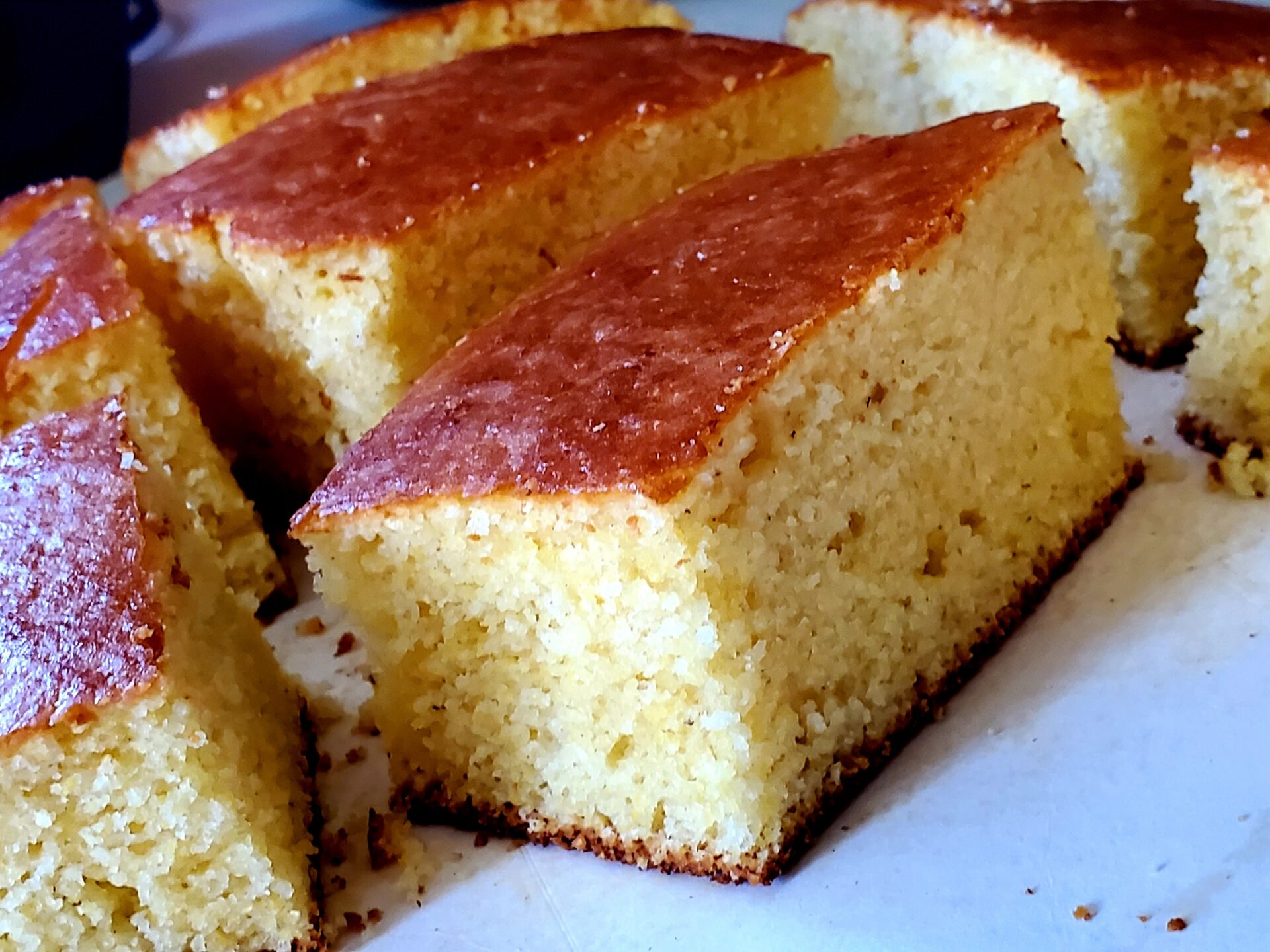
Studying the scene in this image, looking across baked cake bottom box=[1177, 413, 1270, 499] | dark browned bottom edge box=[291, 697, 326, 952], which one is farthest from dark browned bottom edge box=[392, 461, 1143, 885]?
baked cake bottom box=[1177, 413, 1270, 499]

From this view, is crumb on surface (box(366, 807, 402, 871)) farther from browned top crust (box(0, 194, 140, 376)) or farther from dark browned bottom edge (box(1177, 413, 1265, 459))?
dark browned bottom edge (box(1177, 413, 1265, 459))

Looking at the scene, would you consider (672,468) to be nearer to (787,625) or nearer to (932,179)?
(787,625)

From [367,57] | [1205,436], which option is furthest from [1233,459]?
[367,57]

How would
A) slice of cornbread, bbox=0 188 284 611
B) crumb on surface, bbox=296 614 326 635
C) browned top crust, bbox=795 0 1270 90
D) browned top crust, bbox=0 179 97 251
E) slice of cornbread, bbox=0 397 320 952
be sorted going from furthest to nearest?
browned top crust, bbox=0 179 97 251 → browned top crust, bbox=795 0 1270 90 → crumb on surface, bbox=296 614 326 635 → slice of cornbread, bbox=0 188 284 611 → slice of cornbread, bbox=0 397 320 952

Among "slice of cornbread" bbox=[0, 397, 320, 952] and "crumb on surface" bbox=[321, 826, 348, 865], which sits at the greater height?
"slice of cornbread" bbox=[0, 397, 320, 952]

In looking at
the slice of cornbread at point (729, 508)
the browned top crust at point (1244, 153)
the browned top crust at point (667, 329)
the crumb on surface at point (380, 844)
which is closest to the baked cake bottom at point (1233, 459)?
the slice of cornbread at point (729, 508)

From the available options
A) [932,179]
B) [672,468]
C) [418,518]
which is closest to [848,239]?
[932,179]
